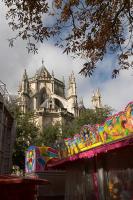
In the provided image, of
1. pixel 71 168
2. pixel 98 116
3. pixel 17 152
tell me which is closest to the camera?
pixel 71 168

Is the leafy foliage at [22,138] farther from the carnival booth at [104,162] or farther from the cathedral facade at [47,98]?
the carnival booth at [104,162]

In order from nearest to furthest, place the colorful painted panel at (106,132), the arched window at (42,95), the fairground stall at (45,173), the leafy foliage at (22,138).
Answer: the colorful painted panel at (106,132) → the fairground stall at (45,173) → the leafy foliage at (22,138) → the arched window at (42,95)

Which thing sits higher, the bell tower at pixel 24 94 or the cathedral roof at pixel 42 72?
the cathedral roof at pixel 42 72

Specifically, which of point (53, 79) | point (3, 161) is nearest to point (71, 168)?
point (3, 161)

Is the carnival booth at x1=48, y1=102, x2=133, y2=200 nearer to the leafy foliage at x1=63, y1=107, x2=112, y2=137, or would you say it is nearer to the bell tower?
the leafy foliage at x1=63, y1=107, x2=112, y2=137

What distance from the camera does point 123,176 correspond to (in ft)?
37.7

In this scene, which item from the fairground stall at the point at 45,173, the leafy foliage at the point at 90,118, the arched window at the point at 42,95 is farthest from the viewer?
the arched window at the point at 42,95

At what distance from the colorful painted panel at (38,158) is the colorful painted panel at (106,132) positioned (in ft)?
11.8

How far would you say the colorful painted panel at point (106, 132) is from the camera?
1135cm

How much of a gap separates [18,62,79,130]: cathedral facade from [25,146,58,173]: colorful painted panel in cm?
3409

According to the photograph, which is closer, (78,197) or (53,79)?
(78,197)

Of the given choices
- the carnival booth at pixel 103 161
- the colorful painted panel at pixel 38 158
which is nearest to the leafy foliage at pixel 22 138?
the colorful painted panel at pixel 38 158

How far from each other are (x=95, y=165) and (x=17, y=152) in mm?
21791

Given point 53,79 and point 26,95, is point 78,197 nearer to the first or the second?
point 26,95
